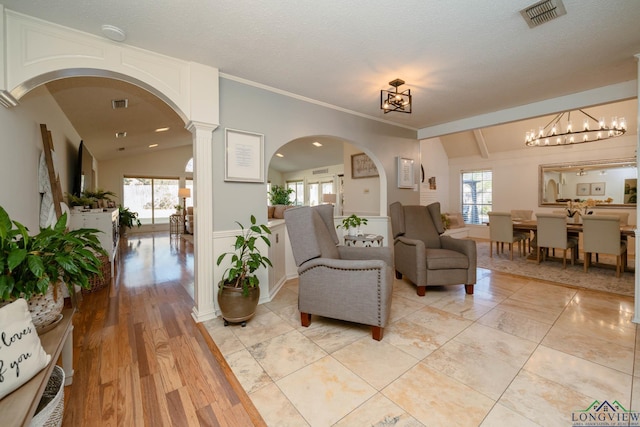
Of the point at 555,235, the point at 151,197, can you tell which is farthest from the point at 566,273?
the point at 151,197

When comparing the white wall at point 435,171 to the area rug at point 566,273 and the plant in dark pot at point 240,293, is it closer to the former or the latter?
the area rug at point 566,273

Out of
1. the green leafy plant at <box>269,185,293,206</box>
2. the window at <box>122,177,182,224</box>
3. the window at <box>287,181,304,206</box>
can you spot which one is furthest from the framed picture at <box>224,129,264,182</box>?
the window at <box>287,181,304,206</box>

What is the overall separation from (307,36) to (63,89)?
2862 mm

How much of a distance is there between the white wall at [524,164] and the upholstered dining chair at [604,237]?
2403mm

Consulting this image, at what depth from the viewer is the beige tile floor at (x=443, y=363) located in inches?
57.6

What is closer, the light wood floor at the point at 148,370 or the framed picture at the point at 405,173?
the light wood floor at the point at 148,370

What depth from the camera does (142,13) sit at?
1826mm

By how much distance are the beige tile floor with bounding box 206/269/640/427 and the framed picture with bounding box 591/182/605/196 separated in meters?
4.20

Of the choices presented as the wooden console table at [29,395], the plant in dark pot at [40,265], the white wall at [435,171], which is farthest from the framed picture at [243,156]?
the white wall at [435,171]

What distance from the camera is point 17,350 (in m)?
1.03

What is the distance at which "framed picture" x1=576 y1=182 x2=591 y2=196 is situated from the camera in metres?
5.91

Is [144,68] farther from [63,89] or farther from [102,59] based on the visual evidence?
[63,89]

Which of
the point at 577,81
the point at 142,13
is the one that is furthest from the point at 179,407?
the point at 577,81

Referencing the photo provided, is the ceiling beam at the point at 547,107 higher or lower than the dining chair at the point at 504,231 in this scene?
higher
